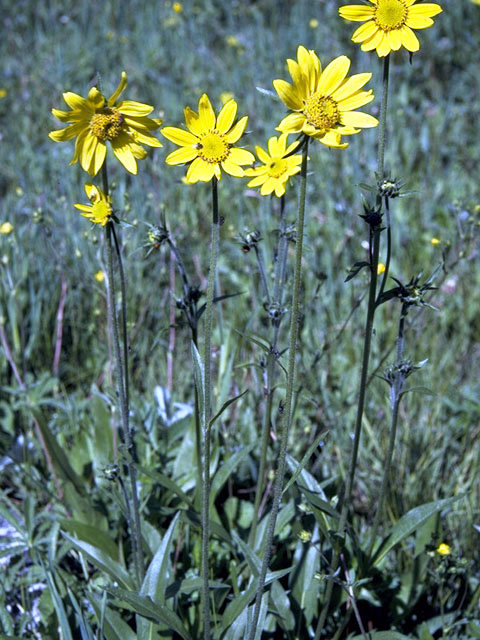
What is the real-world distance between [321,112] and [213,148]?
0.22 m

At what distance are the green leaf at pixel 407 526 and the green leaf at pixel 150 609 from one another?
1.79ft

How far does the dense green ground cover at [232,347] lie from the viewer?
1.99 meters

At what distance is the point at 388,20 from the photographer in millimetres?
1394

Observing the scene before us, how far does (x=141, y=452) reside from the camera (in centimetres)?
240

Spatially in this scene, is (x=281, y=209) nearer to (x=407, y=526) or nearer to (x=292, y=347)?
(x=292, y=347)

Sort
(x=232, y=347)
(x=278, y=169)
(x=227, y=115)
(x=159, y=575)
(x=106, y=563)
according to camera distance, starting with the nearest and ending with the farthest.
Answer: (x=227, y=115) → (x=278, y=169) → (x=159, y=575) → (x=106, y=563) → (x=232, y=347)

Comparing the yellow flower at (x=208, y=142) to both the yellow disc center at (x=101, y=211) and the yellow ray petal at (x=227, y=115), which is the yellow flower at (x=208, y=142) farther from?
the yellow disc center at (x=101, y=211)

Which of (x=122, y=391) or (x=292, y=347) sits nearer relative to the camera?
(x=292, y=347)

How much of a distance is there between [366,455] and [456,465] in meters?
0.33

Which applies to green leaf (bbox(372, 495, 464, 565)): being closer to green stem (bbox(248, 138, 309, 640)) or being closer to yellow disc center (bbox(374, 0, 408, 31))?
green stem (bbox(248, 138, 309, 640))

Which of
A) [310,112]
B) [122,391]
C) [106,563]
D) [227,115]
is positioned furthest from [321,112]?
[106,563]

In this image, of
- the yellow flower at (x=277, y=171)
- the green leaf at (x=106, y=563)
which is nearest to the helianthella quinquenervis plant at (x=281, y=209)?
the yellow flower at (x=277, y=171)

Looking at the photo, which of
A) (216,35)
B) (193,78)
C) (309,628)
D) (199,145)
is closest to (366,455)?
(309,628)

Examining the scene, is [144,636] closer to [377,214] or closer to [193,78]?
[377,214]
